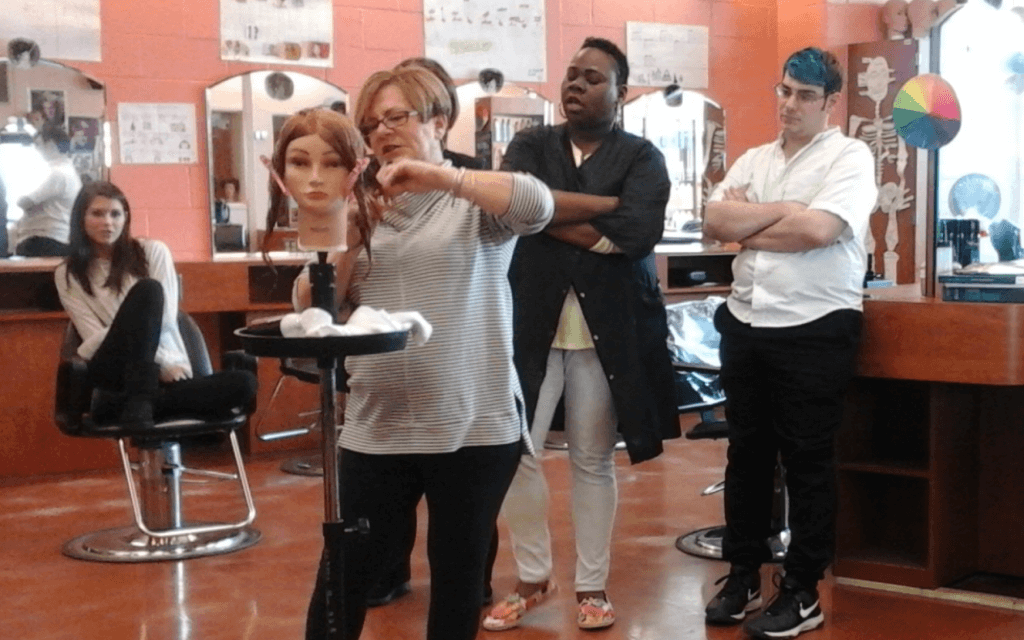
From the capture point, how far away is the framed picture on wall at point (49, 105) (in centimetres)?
576

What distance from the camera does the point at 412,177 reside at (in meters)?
1.95

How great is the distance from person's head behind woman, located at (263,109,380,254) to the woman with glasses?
0.04 m

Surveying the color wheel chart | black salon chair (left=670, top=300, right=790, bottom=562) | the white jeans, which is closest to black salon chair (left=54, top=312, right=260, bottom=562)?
the white jeans

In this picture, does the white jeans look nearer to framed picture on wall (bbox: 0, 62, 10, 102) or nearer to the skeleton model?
framed picture on wall (bbox: 0, 62, 10, 102)

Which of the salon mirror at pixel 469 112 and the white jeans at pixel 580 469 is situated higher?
the salon mirror at pixel 469 112

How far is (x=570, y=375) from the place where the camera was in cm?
324

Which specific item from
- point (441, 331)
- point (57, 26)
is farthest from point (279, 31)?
point (441, 331)

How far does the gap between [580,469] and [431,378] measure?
1.26 m

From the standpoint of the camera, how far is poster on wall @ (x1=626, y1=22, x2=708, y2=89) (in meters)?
7.22

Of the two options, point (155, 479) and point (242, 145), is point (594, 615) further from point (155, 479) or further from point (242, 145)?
point (242, 145)

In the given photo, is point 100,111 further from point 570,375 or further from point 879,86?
point 879,86

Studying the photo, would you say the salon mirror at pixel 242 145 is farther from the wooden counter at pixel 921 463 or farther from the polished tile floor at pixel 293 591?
the wooden counter at pixel 921 463

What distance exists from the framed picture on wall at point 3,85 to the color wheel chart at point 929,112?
384 centimetres

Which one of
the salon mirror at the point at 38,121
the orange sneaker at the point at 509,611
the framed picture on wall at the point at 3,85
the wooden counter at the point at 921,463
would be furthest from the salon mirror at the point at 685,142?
the orange sneaker at the point at 509,611
